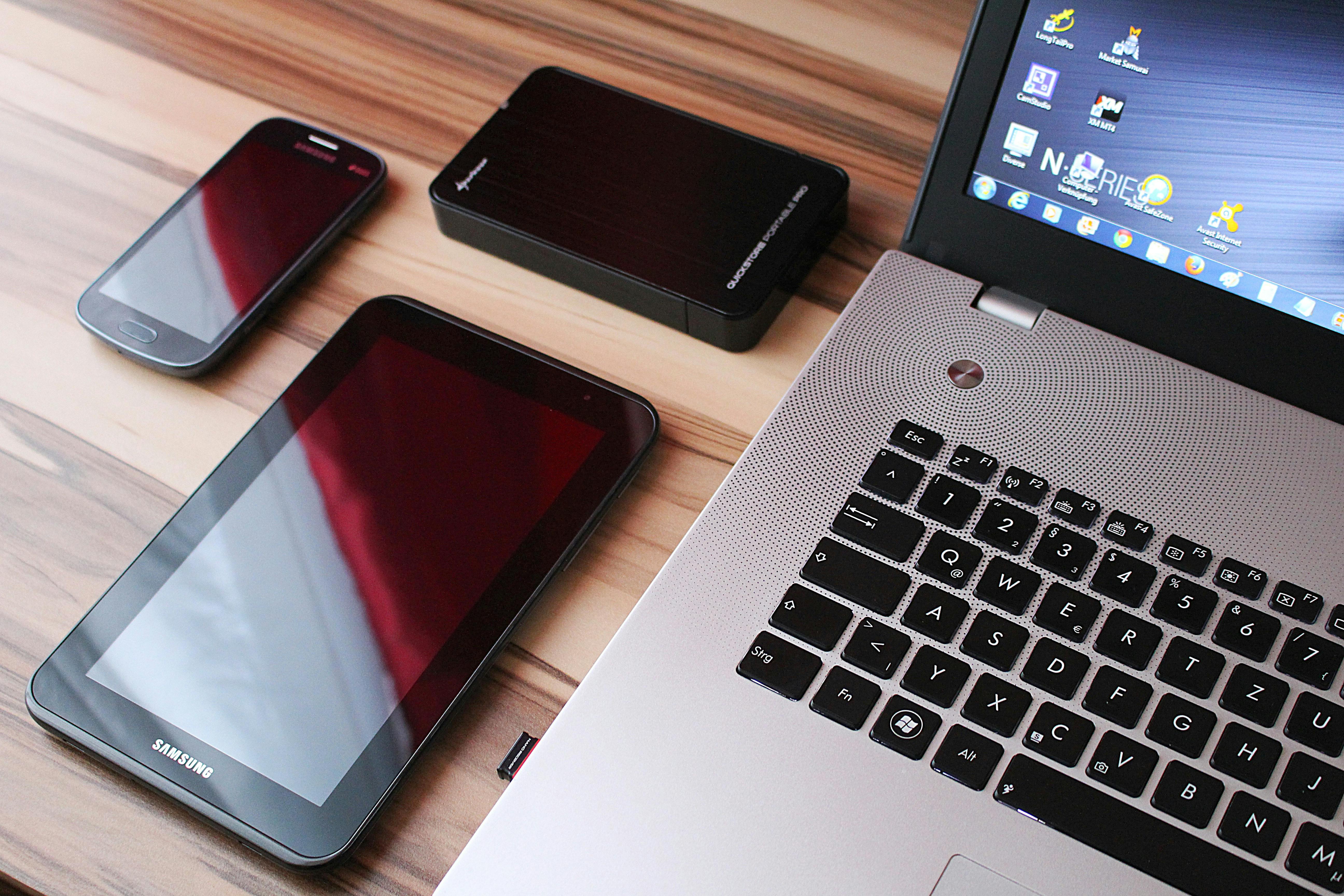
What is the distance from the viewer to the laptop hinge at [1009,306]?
0.58 meters

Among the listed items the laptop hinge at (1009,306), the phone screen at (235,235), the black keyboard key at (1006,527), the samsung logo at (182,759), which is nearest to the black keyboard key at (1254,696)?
the black keyboard key at (1006,527)

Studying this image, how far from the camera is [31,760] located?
1.67ft

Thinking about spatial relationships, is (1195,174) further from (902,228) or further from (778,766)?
(778,766)

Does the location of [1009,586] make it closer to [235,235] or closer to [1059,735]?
[1059,735]

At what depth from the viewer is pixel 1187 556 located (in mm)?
493

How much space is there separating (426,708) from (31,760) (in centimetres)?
19

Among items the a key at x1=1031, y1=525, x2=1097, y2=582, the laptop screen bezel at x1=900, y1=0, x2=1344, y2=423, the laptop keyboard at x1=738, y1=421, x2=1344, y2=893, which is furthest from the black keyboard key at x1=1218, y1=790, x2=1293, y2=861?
the laptop screen bezel at x1=900, y1=0, x2=1344, y2=423

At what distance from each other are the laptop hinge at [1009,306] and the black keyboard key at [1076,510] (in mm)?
113

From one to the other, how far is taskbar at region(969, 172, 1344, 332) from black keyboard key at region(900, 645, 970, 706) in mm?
229

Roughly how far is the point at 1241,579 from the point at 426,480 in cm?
39

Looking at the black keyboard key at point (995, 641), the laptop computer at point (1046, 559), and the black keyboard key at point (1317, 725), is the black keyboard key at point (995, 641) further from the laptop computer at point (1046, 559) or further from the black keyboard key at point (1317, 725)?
the black keyboard key at point (1317, 725)

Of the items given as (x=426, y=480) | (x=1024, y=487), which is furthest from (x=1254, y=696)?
(x=426, y=480)

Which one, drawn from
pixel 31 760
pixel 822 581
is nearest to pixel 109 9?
pixel 31 760

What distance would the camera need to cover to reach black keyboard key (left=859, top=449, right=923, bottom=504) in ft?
1.70
